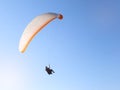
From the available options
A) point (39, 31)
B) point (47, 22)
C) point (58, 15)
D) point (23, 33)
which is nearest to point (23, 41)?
point (23, 33)

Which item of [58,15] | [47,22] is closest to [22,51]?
[47,22]

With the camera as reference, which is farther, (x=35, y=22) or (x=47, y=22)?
(x=35, y=22)

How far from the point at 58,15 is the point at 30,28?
16.6 ft

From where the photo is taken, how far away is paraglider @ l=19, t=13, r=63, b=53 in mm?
24803

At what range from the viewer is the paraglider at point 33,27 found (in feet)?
81.4

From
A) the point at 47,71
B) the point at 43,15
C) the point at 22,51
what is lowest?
the point at 47,71

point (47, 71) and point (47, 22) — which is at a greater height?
point (47, 22)

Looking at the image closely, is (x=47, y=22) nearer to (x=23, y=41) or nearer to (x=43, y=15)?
(x=43, y=15)

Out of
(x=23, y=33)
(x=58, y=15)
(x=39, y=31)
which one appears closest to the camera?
(x=58, y=15)

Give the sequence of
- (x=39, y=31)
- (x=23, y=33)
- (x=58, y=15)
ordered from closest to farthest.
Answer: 1. (x=58, y=15)
2. (x=39, y=31)
3. (x=23, y=33)

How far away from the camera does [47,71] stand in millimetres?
24859

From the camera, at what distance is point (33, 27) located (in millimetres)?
26547

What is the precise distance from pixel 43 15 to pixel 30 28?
8.52ft

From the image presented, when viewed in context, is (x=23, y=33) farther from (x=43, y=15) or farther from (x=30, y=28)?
(x=43, y=15)
